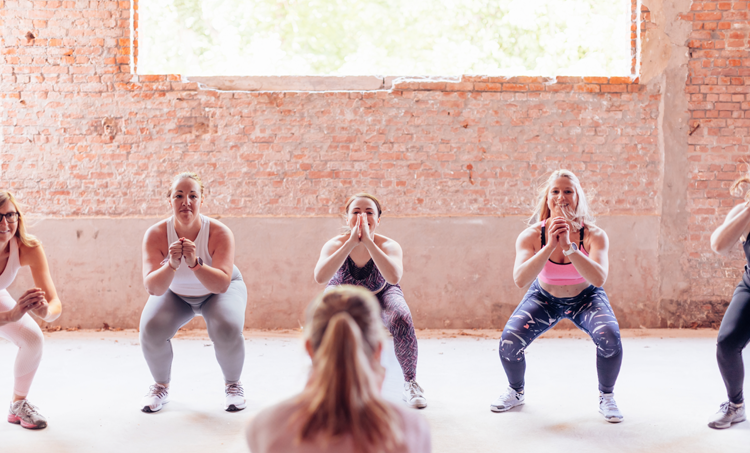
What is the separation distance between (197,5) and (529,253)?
5.96 m

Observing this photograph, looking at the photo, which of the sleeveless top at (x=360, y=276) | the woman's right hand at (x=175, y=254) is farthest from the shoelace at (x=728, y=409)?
the woman's right hand at (x=175, y=254)

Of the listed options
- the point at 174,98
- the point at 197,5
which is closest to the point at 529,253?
the point at 174,98

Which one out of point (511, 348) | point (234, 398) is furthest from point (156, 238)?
point (511, 348)

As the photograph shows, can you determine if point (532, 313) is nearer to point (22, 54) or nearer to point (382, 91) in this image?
point (382, 91)

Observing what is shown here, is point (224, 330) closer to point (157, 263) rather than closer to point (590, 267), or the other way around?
point (157, 263)

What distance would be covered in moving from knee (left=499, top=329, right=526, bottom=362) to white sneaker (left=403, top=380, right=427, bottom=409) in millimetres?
536

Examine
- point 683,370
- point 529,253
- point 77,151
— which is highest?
point 77,151

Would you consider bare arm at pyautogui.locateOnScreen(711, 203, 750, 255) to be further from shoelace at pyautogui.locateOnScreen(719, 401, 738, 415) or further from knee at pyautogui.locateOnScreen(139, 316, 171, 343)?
knee at pyautogui.locateOnScreen(139, 316, 171, 343)

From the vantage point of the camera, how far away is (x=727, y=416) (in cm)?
295

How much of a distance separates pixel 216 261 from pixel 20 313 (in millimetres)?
1011

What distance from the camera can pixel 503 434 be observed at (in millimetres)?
2855

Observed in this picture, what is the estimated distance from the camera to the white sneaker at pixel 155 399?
3158 mm

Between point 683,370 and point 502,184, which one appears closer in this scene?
point 683,370

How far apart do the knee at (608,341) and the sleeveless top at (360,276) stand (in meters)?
1.35
